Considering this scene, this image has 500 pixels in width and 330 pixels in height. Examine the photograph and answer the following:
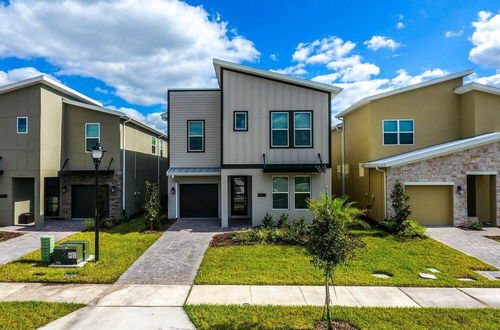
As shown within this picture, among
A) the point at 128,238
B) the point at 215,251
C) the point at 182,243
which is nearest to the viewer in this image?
the point at 215,251

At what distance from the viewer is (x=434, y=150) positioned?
43.8 feet

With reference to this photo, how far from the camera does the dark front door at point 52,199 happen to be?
16125 mm

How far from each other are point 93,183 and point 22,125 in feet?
15.1

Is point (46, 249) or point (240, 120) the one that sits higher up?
point (240, 120)

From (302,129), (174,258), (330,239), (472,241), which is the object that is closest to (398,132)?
(302,129)

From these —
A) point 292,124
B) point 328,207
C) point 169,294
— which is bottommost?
point 169,294

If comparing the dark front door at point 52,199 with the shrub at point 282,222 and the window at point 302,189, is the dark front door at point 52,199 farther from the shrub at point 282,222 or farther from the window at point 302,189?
the window at point 302,189

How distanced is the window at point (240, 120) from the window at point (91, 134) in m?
8.38

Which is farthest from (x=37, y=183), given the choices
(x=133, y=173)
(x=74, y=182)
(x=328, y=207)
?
(x=328, y=207)

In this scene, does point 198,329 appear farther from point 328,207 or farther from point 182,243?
point 182,243

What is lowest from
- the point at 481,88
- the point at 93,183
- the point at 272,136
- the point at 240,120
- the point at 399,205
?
the point at 399,205

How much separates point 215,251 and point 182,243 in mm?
1819

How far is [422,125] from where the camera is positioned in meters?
15.7

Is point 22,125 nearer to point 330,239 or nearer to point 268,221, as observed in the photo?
point 268,221
